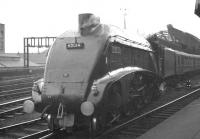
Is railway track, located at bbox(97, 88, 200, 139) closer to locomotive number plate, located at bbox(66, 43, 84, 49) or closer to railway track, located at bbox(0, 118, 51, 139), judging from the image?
railway track, located at bbox(0, 118, 51, 139)

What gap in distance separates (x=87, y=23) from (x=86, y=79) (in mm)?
1724

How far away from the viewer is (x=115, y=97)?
27.3 ft

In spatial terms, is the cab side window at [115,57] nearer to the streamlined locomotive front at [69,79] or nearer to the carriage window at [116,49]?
the carriage window at [116,49]

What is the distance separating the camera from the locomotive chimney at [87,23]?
8.72m

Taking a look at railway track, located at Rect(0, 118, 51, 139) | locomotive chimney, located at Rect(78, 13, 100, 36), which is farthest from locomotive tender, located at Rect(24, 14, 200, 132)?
railway track, located at Rect(0, 118, 51, 139)

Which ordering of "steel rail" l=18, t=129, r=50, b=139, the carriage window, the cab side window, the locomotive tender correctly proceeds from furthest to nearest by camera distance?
the carriage window < the cab side window < "steel rail" l=18, t=129, r=50, b=139 < the locomotive tender

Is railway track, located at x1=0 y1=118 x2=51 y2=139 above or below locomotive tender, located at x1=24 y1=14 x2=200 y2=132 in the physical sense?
below

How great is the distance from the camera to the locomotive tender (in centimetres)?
767

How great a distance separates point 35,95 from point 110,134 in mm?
2220

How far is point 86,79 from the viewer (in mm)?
7926

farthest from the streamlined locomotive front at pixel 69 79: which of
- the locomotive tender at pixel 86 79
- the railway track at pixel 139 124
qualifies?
→ the railway track at pixel 139 124

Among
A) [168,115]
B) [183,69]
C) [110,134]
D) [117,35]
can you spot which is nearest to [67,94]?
[110,134]

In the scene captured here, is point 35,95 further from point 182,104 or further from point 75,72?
point 182,104

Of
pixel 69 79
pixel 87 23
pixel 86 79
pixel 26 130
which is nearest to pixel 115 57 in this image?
pixel 87 23
